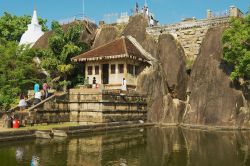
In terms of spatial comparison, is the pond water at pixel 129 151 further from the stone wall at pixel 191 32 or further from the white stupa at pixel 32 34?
the white stupa at pixel 32 34

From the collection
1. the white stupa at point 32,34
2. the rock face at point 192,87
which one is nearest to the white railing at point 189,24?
the rock face at point 192,87

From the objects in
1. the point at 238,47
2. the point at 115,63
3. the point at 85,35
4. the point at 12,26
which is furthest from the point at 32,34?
the point at 238,47

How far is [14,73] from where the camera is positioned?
33844 millimetres

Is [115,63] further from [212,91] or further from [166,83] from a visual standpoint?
[212,91]

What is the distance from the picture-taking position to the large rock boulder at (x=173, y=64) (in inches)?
1478

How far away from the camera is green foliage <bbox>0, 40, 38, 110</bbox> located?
3234 cm

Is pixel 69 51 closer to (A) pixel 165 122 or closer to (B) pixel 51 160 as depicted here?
(A) pixel 165 122

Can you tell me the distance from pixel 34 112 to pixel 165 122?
13953mm

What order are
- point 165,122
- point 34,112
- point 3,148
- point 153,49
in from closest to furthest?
point 3,148, point 34,112, point 165,122, point 153,49

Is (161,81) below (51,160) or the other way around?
the other way around

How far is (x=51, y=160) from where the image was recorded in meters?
15.4

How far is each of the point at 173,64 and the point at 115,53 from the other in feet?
23.9

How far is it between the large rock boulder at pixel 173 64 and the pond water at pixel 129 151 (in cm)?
1323

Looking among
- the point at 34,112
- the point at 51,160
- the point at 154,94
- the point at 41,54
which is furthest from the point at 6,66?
the point at 51,160
